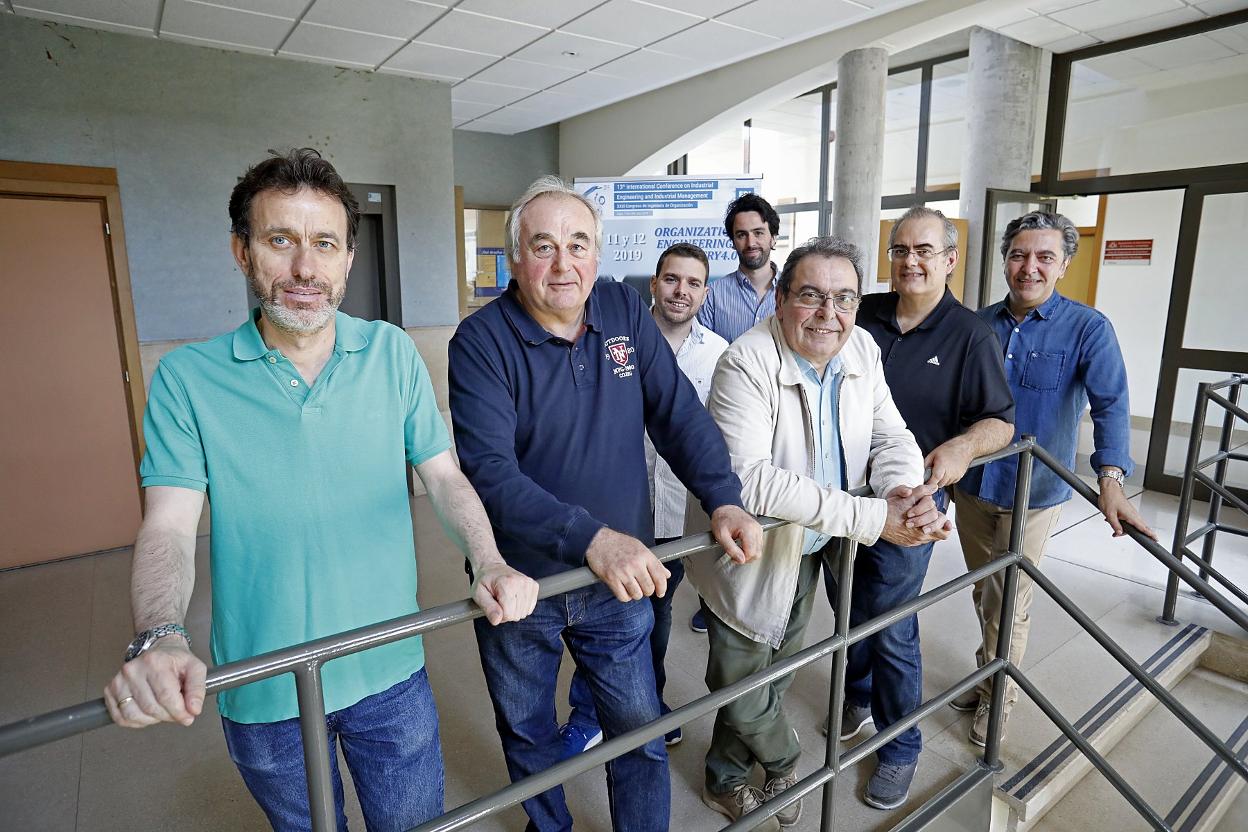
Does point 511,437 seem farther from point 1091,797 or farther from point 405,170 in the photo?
point 405,170

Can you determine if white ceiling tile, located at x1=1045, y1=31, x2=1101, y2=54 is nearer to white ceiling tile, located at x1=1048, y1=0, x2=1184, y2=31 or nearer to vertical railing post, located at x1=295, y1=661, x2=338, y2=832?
white ceiling tile, located at x1=1048, y1=0, x2=1184, y2=31

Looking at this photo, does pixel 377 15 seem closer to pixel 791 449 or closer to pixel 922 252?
pixel 922 252

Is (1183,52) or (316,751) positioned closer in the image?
(316,751)

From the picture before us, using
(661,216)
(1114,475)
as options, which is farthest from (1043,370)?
(661,216)

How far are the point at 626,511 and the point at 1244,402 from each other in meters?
5.30

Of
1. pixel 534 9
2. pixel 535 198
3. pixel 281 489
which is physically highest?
pixel 534 9

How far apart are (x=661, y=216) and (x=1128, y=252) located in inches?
212

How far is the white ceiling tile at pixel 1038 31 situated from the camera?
4745 mm

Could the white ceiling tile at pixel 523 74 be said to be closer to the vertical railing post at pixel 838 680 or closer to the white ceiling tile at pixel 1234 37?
the white ceiling tile at pixel 1234 37

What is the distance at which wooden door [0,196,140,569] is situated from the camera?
3998 mm

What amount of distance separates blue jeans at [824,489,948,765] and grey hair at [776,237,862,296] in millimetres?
736

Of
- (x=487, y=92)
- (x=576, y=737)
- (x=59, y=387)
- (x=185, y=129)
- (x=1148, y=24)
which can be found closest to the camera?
(x=576, y=737)

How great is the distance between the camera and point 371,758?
1.35m

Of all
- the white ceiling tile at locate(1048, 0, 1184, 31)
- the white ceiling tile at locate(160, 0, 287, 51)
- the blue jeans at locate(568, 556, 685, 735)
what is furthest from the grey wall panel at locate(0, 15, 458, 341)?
the white ceiling tile at locate(1048, 0, 1184, 31)
